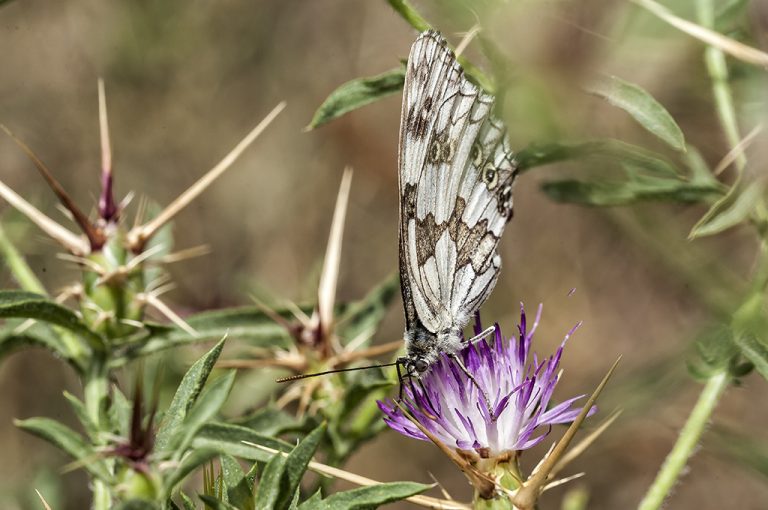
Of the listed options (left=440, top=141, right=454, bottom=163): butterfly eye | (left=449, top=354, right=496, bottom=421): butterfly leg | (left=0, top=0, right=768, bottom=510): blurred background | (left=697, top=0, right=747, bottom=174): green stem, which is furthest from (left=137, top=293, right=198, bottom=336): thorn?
(left=0, top=0, right=768, bottom=510): blurred background

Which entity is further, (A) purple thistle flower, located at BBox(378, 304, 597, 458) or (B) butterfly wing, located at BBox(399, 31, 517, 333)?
(B) butterfly wing, located at BBox(399, 31, 517, 333)

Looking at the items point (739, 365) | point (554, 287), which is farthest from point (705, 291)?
point (554, 287)

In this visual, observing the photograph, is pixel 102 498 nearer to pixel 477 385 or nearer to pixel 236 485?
pixel 236 485

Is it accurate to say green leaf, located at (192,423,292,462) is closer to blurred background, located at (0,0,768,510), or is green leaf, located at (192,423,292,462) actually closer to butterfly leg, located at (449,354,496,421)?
butterfly leg, located at (449,354,496,421)

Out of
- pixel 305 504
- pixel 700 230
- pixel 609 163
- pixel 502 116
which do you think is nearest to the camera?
pixel 305 504

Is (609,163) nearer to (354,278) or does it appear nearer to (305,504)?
(305,504)
